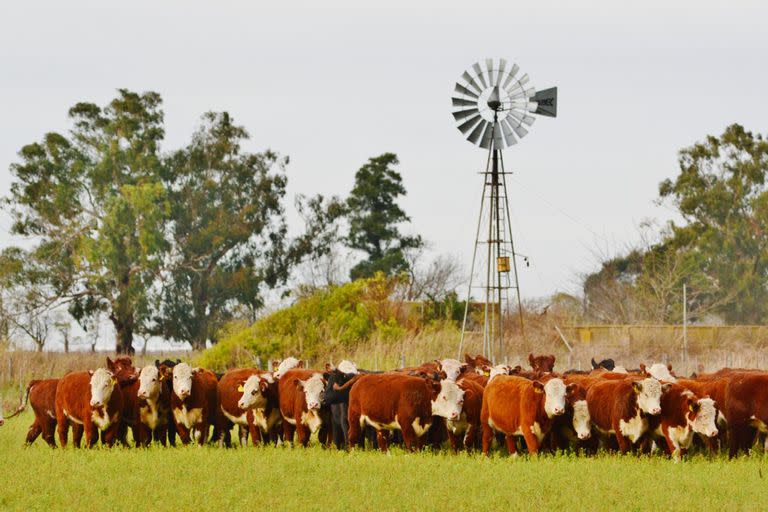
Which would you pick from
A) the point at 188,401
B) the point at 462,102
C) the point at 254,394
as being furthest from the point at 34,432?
the point at 462,102

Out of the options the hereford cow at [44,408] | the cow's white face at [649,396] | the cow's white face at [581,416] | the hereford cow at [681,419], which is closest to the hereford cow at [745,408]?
the hereford cow at [681,419]

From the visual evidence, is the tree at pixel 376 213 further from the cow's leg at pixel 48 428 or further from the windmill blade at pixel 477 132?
the cow's leg at pixel 48 428

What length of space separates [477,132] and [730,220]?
28897 millimetres

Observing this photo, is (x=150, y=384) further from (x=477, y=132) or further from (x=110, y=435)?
(x=477, y=132)

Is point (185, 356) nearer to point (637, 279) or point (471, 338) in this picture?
point (471, 338)

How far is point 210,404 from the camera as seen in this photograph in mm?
22234

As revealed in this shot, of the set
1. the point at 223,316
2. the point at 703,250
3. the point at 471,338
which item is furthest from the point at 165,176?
the point at 703,250

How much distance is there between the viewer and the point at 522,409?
742 inches

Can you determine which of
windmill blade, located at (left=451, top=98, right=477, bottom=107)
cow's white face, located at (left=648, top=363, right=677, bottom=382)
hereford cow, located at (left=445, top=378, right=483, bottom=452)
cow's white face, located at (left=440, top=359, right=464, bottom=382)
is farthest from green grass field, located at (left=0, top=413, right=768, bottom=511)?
windmill blade, located at (left=451, top=98, right=477, bottom=107)

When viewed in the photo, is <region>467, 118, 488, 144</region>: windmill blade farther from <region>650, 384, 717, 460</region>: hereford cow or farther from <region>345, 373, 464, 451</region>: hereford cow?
<region>650, 384, 717, 460</region>: hereford cow

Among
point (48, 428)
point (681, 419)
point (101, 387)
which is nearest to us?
point (681, 419)

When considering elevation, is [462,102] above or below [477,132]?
above

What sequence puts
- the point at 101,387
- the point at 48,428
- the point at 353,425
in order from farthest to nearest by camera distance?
the point at 48,428 < the point at 101,387 < the point at 353,425

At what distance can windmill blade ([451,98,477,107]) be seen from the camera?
132ft
